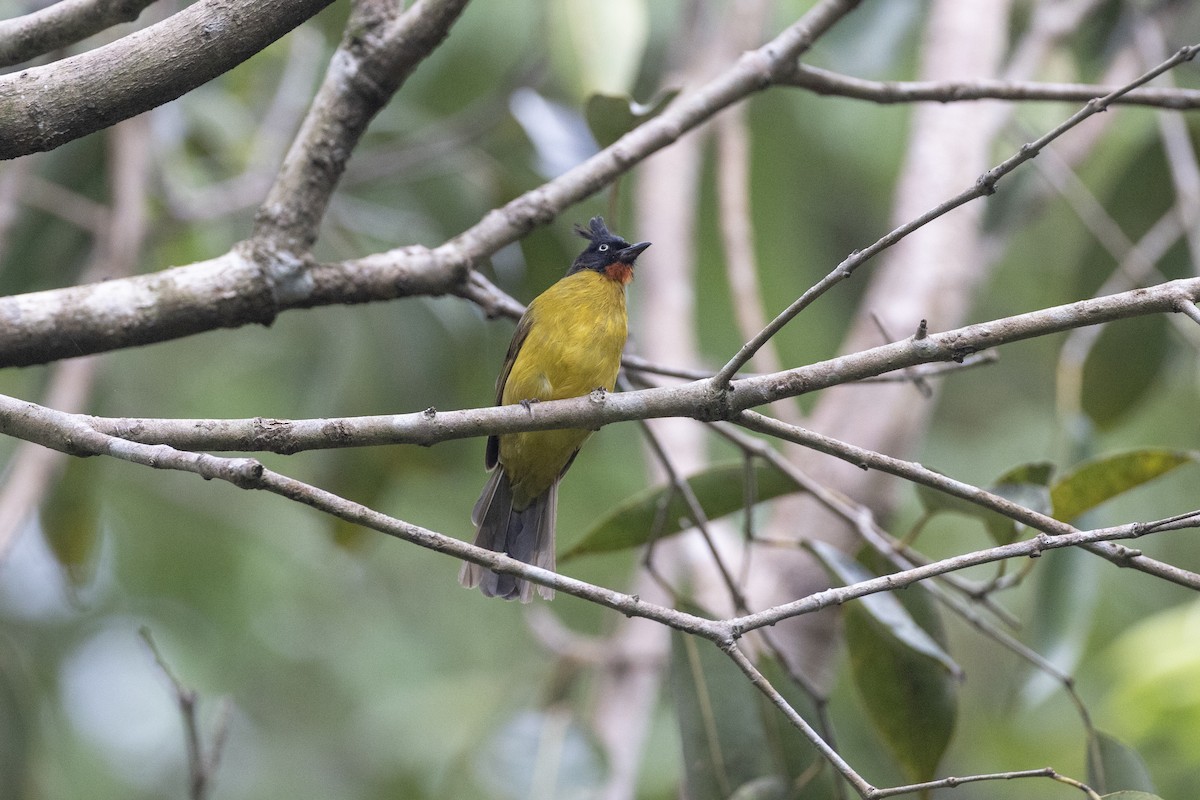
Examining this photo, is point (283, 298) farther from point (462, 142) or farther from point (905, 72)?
point (905, 72)

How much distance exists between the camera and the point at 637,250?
153 inches

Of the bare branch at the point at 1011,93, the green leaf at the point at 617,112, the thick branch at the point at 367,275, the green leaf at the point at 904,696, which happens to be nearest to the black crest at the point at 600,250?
the green leaf at the point at 617,112

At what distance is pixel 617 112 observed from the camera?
318cm

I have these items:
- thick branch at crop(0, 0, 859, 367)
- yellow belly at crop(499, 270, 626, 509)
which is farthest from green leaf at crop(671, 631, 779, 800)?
thick branch at crop(0, 0, 859, 367)

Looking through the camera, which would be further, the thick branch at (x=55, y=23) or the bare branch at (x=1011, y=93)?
the bare branch at (x=1011, y=93)

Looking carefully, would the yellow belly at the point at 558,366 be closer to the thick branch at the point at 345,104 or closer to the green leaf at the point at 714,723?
the green leaf at the point at 714,723

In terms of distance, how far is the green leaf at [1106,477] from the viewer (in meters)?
2.75

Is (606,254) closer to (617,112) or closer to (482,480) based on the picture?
(617,112)

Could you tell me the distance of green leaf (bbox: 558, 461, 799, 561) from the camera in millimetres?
3133

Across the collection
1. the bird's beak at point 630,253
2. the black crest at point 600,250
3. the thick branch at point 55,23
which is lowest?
the thick branch at point 55,23

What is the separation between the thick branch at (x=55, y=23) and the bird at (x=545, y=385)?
155 centimetres

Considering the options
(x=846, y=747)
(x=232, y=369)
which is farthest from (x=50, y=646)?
(x=846, y=747)

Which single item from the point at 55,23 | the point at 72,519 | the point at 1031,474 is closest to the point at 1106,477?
the point at 1031,474

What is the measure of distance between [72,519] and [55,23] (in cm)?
269
